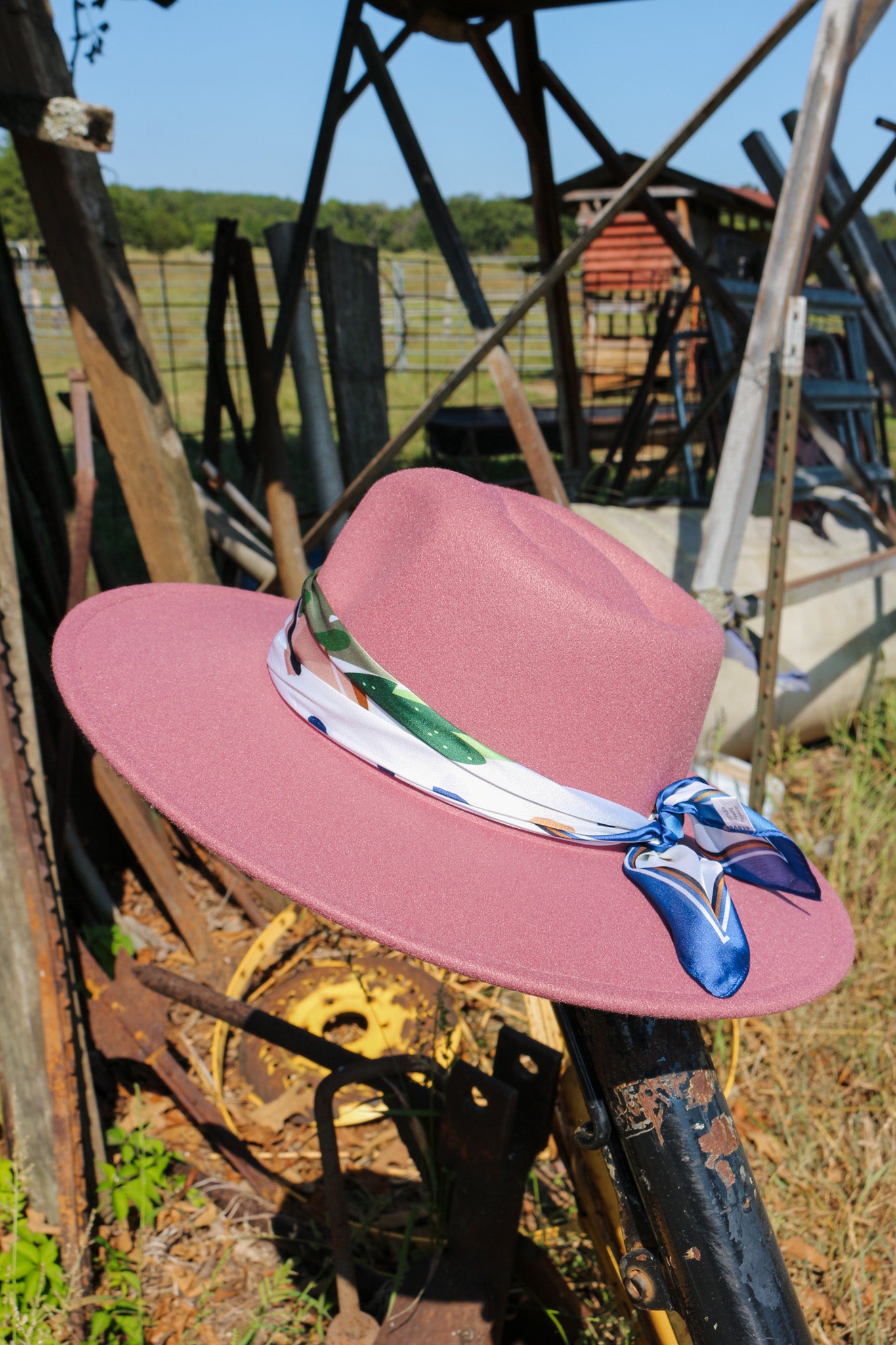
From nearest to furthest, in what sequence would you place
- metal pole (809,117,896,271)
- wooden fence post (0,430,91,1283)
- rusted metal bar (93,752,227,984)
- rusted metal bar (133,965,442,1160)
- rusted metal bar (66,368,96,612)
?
1. rusted metal bar (133,965,442,1160)
2. wooden fence post (0,430,91,1283)
3. rusted metal bar (66,368,96,612)
4. rusted metal bar (93,752,227,984)
5. metal pole (809,117,896,271)

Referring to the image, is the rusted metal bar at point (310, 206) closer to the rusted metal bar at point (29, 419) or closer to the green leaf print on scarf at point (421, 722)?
the rusted metal bar at point (29, 419)

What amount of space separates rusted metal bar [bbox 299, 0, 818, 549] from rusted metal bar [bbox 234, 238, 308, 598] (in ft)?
0.45

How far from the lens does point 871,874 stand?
10.5 ft

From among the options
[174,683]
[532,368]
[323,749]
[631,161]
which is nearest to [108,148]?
[174,683]

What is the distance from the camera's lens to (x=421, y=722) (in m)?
1.01

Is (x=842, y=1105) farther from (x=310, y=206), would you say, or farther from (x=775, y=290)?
(x=310, y=206)

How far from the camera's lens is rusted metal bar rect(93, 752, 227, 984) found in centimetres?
279

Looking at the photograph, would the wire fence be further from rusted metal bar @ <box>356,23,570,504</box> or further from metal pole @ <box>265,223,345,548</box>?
rusted metal bar @ <box>356,23,570,504</box>

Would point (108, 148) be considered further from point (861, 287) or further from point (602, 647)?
point (861, 287)

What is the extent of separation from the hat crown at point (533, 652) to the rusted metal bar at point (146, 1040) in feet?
4.75

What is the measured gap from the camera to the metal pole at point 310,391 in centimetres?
416

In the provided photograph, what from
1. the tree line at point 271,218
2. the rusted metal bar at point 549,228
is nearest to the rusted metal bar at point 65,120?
the rusted metal bar at point 549,228

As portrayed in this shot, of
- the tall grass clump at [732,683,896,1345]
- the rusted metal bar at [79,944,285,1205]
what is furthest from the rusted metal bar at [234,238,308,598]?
the tall grass clump at [732,683,896,1345]

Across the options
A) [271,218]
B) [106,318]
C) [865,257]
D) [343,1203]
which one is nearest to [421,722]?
[343,1203]
